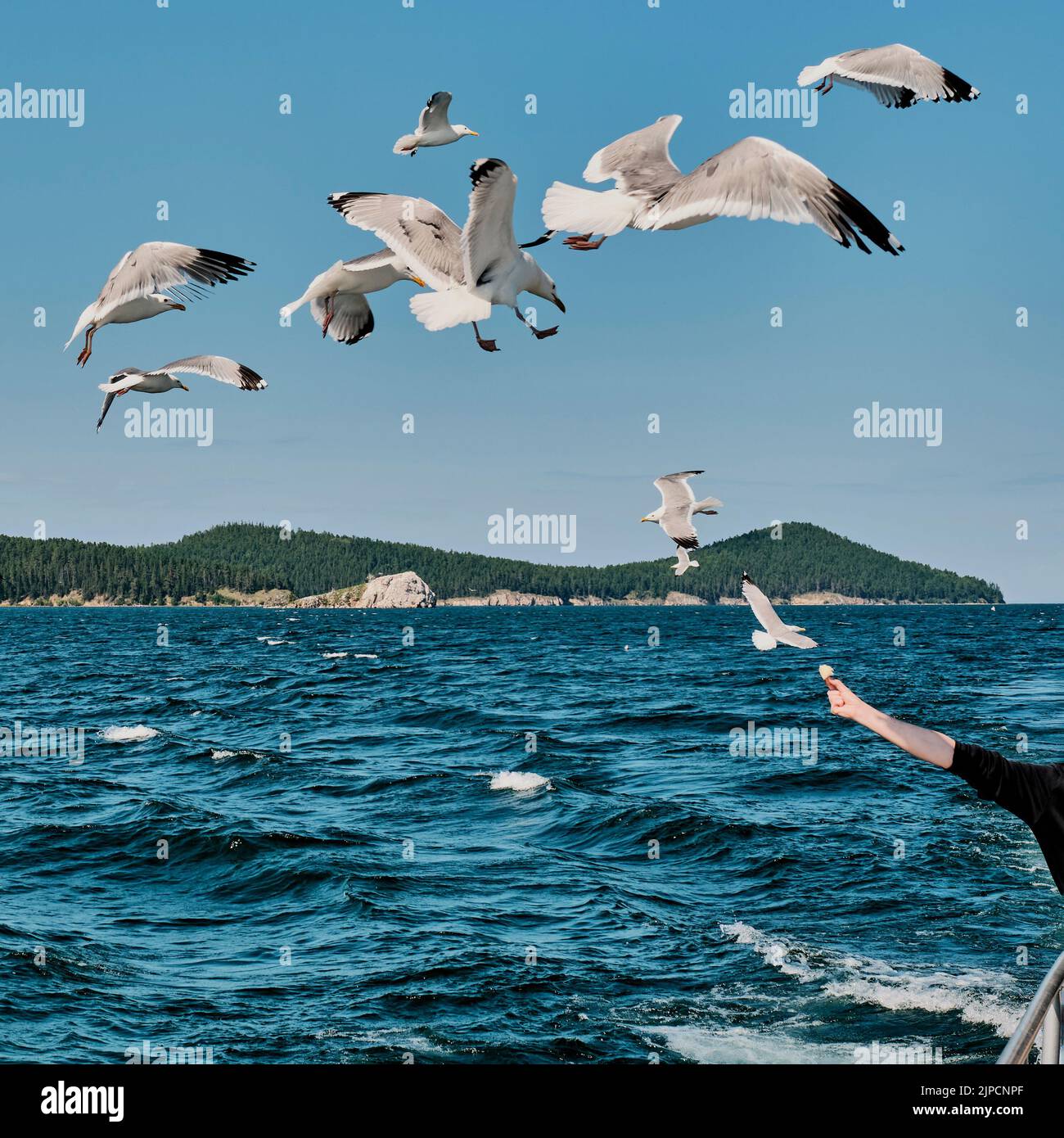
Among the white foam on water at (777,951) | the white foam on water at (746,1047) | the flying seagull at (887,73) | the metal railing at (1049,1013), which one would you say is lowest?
the white foam on water at (746,1047)

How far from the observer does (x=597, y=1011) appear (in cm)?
1479

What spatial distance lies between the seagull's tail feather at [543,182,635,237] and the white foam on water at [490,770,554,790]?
26.0 metres

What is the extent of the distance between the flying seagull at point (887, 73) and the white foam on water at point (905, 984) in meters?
10.6

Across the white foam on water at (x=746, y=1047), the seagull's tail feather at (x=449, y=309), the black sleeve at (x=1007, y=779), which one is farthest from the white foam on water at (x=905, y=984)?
the seagull's tail feather at (x=449, y=309)

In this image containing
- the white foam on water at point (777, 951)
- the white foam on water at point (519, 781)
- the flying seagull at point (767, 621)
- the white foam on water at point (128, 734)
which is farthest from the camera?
the white foam on water at point (128, 734)

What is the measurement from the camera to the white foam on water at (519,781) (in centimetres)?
3005

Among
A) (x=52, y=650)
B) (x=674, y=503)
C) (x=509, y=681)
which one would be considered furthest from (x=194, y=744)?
(x=52, y=650)

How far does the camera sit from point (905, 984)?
1536cm

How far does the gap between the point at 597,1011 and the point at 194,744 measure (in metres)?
27.2

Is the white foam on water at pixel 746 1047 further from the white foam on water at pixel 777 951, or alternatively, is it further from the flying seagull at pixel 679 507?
the flying seagull at pixel 679 507

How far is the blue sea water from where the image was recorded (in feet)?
47.6

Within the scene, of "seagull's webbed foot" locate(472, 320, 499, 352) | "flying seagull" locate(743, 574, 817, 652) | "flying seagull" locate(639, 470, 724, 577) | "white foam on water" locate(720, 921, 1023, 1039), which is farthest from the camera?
"white foam on water" locate(720, 921, 1023, 1039)

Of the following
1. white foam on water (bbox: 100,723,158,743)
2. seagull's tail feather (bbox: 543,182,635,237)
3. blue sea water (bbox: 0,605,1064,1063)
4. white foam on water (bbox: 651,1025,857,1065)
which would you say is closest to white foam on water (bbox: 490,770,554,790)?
blue sea water (bbox: 0,605,1064,1063)

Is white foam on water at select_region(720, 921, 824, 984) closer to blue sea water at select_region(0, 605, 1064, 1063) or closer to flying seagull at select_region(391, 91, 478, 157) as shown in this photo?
blue sea water at select_region(0, 605, 1064, 1063)
